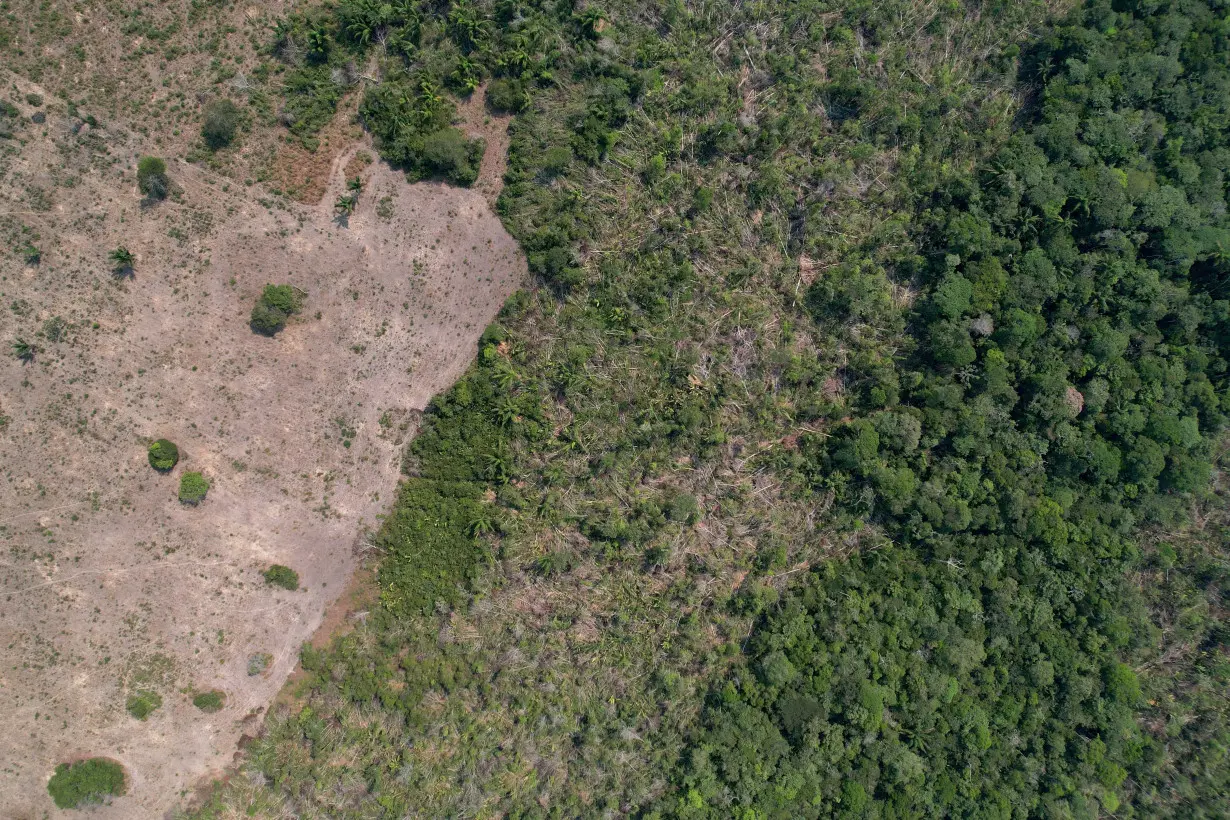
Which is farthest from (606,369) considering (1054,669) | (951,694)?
(1054,669)

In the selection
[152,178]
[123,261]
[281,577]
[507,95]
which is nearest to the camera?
[152,178]

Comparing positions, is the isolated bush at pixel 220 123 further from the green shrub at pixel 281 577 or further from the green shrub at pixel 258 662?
the green shrub at pixel 258 662

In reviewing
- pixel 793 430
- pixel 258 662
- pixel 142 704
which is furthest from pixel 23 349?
pixel 793 430

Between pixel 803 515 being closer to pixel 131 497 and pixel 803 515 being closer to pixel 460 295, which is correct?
pixel 460 295

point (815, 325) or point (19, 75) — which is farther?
point (815, 325)

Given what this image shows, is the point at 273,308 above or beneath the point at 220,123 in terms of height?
beneath

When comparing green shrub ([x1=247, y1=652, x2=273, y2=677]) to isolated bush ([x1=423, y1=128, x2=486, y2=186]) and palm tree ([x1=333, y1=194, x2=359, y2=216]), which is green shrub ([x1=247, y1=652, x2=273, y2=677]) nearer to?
palm tree ([x1=333, y1=194, x2=359, y2=216])

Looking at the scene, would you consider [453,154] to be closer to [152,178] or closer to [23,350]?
[152,178]
